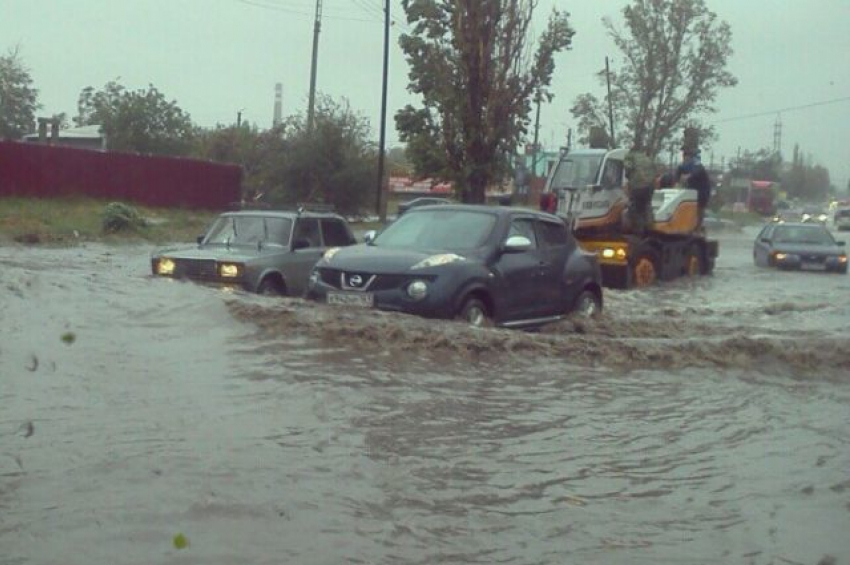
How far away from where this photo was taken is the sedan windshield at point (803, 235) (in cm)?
3222

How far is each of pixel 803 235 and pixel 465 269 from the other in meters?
21.9

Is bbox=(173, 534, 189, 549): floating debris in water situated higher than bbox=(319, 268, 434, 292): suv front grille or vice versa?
bbox=(319, 268, 434, 292): suv front grille

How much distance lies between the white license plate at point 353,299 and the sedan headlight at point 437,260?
55 cm

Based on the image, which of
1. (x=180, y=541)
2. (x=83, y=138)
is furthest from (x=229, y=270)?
(x=83, y=138)

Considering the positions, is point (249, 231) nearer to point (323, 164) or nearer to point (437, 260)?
point (437, 260)

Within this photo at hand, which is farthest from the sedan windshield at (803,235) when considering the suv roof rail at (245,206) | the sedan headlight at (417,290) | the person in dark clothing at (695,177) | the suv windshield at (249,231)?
the sedan headlight at (417,290)

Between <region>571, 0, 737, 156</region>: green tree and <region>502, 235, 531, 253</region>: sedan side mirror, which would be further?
<region>571, 0, 737, 156</region>: green tree

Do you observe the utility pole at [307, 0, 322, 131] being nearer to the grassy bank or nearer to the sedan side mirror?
the grassy bank

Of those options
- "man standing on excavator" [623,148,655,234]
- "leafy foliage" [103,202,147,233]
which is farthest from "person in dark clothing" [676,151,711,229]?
"leafy foliage" [103,202,147,233]

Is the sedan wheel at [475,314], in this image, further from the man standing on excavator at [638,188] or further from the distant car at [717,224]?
the distant car at [717,224]

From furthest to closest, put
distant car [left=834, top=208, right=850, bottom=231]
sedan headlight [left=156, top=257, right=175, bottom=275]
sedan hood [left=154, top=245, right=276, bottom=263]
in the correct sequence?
distant car [left=834, top=208, right=850, bottom=231], sedan headlight [left=156, top=257, right=175, bottom=275], sedan hood [left=154, top=245, right=276, bottom=263]

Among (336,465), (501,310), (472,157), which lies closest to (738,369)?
(501,310)

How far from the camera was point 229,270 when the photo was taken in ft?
50.3

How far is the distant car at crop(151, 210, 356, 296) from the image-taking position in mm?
15406
